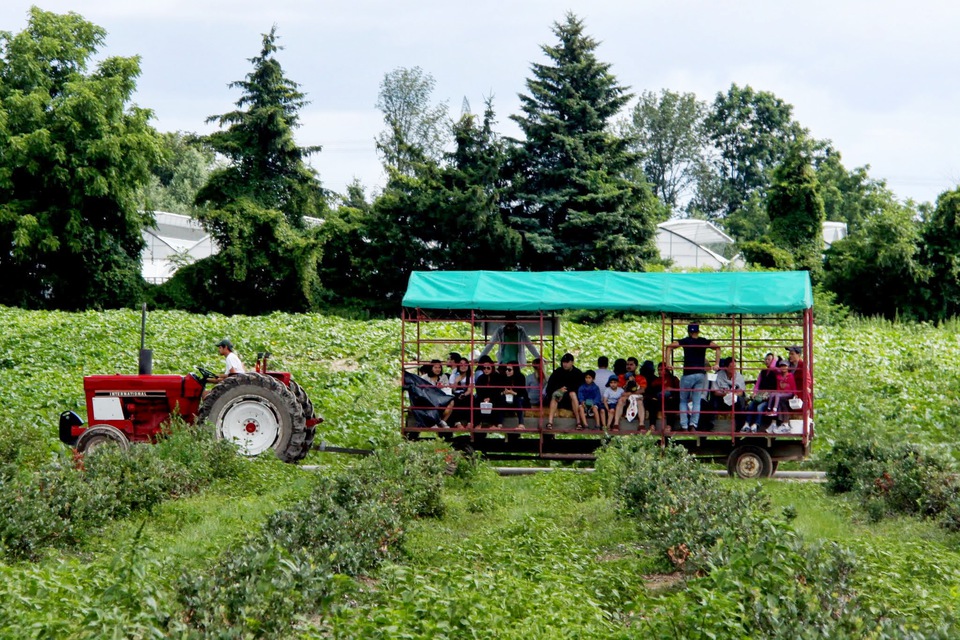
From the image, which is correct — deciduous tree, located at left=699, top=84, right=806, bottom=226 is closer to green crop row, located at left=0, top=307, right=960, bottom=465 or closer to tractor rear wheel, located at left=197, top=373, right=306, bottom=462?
green crop row, located at left=0, top=307, right=960, bottom=465

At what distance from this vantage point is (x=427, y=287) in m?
16.3

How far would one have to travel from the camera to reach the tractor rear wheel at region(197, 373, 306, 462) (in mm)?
16031

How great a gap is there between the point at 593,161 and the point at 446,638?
36.2 meters

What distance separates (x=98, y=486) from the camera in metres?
11.6

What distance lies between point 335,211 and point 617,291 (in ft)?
101

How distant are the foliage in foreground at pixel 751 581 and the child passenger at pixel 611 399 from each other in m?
5.29

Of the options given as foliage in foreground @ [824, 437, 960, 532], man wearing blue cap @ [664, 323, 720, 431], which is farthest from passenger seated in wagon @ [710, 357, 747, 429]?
foliage in foreground @ [824, 437, 960, 532]

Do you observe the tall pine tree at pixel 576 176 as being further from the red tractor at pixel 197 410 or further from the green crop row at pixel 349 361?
the red tractor at pixel 197 410

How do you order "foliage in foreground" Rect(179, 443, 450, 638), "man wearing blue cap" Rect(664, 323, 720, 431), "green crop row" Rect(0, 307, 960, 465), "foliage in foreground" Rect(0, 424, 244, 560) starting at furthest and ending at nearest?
"green crop row" Rect(0, 307, 960, 465)
"man wearing blue cap" Rect(664, 323, 720, 431)
"foliage in foreground" Rect(0, 424, 244, 560)
"foliage in foreground" Rect(179, 443, 450, 638)

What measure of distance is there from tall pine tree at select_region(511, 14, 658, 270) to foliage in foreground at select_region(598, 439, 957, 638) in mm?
29483

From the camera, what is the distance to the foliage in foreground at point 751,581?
6.43 m

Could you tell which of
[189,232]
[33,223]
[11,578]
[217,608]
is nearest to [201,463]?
[11,578]

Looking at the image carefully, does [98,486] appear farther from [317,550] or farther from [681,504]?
[681,504]

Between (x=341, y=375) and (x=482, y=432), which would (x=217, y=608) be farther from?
(x=341, y=375)
